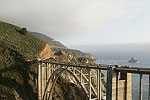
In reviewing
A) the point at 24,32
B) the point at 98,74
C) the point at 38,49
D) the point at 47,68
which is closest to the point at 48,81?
the point at 47,68

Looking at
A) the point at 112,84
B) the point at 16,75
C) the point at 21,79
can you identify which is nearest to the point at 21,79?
the point at 21,79

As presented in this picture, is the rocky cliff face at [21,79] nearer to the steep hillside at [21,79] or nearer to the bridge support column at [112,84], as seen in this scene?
the steep hillside at [21,79]

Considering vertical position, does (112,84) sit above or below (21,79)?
above

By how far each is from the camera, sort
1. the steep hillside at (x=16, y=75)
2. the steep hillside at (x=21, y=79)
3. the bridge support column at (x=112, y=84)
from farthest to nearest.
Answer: the steep hillside at (x=21, y=79) < the steep hillside at (x=16, y=75) < the bridge support column at (x=112, y=84)

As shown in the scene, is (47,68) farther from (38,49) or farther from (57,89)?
(38,49)

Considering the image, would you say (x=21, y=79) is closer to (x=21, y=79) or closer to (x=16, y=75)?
(x=21, y=79)

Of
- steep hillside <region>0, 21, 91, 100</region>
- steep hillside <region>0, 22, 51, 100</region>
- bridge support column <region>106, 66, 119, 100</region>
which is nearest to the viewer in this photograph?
bridge support column <region>106, 66, 119, 100</region>

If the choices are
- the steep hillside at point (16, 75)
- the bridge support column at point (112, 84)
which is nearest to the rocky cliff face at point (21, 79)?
the steep hillside at point (16, 75)

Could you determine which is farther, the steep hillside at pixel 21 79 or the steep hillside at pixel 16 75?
the steep hillside at pixel 21 79

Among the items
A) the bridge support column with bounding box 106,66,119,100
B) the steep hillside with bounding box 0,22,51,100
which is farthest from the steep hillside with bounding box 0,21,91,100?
the bridge support column with bounding box 106,66,119,100

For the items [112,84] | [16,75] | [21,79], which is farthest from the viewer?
[21,79]

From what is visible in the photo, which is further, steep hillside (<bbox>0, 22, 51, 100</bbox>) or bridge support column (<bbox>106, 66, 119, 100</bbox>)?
steep hillside (<bbox>0, 22, 51, 100</bbox>)

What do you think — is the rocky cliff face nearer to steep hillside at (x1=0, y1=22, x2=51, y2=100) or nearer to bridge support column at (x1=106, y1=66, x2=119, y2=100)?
steep hillside at (x1=0, y1=22, x2=51, y2=100)

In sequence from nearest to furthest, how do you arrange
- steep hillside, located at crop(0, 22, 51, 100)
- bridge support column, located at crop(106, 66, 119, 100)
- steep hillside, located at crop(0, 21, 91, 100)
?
bridge support column, located at crop(106, 66, 119, 100), steep hillside, located at crop(0, 22, 51, 100), steep hillside, located at crop(0, 21, 91, 100)
